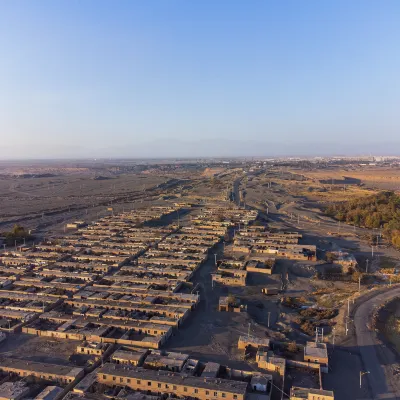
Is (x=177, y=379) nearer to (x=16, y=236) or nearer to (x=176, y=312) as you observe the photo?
(x=176, y=312)

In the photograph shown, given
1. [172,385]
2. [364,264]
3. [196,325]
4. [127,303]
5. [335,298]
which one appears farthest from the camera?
[364,264]

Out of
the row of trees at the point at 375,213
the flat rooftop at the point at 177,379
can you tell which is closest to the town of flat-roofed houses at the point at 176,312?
the flat rooftop at the point at 177,379

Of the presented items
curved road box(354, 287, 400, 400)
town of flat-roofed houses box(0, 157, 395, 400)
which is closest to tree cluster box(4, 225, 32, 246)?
town of flat-roofed houses box(0, 157, 395, 400)

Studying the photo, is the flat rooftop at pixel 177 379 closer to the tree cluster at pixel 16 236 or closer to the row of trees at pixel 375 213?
the tree cluster at pixel 16 236

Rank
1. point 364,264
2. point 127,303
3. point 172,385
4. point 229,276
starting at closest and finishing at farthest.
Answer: point 172,385
point 127,303
point 229,276
point 364,264

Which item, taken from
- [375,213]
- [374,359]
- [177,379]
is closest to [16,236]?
[177,379]

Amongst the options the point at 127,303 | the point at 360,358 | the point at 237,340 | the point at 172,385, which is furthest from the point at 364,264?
the point at 172,385

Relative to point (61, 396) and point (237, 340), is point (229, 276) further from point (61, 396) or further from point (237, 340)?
point (61, 396)
